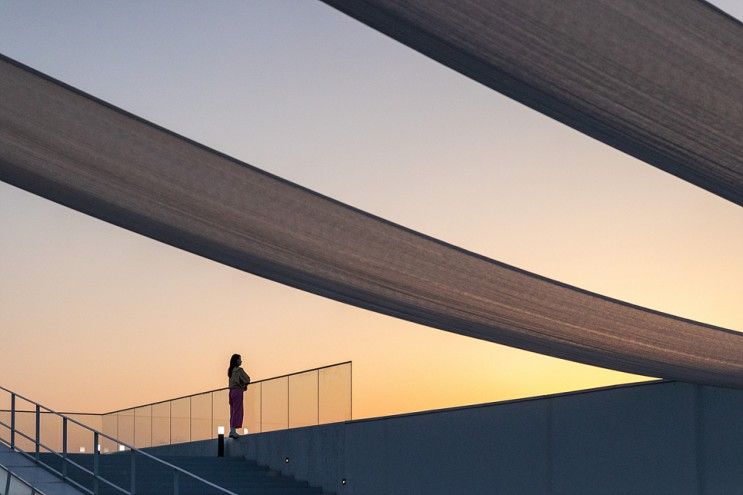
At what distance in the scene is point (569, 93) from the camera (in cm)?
411

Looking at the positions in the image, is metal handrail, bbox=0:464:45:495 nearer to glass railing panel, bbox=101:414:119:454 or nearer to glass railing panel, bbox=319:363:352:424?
glass railing panel, bbox=319:363:352:424

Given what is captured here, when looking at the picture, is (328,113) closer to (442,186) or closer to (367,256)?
(442,186)

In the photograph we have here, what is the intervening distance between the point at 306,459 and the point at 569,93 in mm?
11516

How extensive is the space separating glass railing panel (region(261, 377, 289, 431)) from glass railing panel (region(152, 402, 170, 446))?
2.49 m

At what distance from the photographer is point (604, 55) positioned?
3.90 m

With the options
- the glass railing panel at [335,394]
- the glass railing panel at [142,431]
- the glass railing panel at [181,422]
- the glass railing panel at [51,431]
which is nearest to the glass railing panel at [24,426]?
the glass railing panel at [51,431]

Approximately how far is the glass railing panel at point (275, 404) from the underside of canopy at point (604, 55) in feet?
39.9

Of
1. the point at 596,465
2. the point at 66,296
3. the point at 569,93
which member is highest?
the point at 66,296

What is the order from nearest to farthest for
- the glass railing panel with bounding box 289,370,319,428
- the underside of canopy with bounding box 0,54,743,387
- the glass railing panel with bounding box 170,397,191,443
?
the underside of canopy with bounding box 0,54,743,387, the glass railing panel with bounding box 289,370,319,428, the glass railing panel with bounding box 170,397,191,443

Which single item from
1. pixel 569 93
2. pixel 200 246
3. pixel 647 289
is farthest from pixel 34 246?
pixel 569 93

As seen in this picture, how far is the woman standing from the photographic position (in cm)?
1614

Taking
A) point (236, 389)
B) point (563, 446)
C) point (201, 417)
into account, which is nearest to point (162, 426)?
point (201, 417)

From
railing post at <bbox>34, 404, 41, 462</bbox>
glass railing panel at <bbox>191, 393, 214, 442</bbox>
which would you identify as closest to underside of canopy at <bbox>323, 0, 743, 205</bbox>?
railing post at <bbox>34, 404, 41, 462</bbox>

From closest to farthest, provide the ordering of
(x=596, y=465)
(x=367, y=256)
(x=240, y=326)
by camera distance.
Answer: (x=367, y=256) → (x=596, y=465) → (x=240, y=326)
